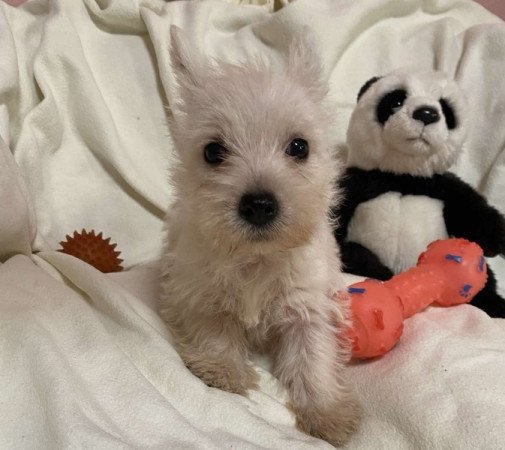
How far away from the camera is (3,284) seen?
1.54 m

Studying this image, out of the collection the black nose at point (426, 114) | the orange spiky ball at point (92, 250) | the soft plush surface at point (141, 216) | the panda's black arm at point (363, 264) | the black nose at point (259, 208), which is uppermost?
the black nose at point (426, 114)

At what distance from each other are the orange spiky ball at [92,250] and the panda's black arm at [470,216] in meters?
1.18

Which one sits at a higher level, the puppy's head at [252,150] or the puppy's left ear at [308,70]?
the puppy's left ear at [308,70]

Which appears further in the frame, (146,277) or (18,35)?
(18,35)

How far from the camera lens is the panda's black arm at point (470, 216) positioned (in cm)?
185

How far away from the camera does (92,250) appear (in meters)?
1.94

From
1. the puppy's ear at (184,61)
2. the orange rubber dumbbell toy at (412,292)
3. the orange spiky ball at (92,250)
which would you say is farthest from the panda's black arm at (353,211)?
the orange spiky ball at (92,250)

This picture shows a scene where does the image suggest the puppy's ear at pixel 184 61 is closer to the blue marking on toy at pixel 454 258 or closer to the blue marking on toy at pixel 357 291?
the blue marking on toy at pixel 357 291

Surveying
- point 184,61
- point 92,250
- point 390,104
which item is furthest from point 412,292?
point 92,250

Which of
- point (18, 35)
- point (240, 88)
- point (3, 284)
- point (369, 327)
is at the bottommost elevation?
point (3, 284)

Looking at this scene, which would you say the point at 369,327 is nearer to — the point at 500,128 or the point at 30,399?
the point at 30,399

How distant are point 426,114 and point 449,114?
0.14 m

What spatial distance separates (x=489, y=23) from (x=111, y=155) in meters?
1.70

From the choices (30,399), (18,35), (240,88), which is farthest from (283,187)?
(18,35)
